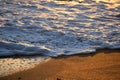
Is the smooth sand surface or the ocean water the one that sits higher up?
the ocean water

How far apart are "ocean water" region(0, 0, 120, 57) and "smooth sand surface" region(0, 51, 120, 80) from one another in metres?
0.34

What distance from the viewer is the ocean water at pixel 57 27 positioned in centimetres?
502

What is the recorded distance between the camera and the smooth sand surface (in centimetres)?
381

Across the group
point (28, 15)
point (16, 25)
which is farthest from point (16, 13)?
point (16, 25)

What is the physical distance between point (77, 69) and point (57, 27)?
2.29m

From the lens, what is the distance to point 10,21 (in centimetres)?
671

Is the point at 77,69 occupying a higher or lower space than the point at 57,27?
lower

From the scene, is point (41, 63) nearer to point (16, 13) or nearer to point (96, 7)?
point (16, 13)

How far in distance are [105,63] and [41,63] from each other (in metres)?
1.07

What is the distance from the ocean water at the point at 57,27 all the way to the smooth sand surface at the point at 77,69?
1.13 ft

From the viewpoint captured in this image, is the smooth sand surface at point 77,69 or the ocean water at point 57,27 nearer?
the smooth sand surface at point 77,69

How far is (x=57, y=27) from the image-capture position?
20.3 ft

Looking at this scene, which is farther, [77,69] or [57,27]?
[57,27]

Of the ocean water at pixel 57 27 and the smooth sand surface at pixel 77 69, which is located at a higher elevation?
the ocean water at pixel 57 27
